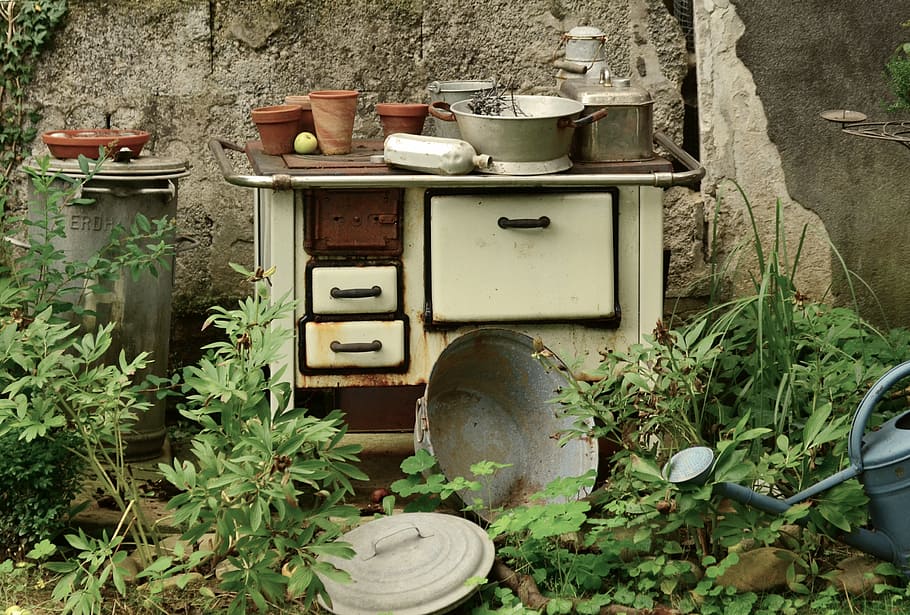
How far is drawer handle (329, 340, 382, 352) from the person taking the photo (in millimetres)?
3824

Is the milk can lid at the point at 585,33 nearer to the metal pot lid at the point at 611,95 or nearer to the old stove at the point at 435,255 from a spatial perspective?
the metal pot lid at the point at 611,95

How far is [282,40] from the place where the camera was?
466 cm

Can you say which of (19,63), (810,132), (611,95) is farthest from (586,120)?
(19,63)

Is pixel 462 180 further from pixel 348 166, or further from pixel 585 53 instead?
pixel 585 53

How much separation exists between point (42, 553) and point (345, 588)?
875mm

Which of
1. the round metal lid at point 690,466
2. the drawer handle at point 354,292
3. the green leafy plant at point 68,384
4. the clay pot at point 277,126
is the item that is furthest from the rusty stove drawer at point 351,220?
the round metal lid at point 690,466

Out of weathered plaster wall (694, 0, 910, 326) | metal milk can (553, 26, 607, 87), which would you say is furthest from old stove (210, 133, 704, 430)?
weathered plaster wall (694, 0, 910, 326)

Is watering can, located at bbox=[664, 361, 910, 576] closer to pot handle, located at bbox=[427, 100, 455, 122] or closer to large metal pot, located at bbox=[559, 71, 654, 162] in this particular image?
large metal pot, located at bbox=[559, 71, 654, 162]

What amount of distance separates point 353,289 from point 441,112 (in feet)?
2.16

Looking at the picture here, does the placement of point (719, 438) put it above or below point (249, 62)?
below

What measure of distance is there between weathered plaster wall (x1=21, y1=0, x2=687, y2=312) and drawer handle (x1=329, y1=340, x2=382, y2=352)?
1105 mm

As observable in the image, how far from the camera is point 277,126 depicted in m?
4.04

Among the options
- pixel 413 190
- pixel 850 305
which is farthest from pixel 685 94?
pixel 413 190

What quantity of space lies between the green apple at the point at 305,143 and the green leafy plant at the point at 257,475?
927 millimetres
